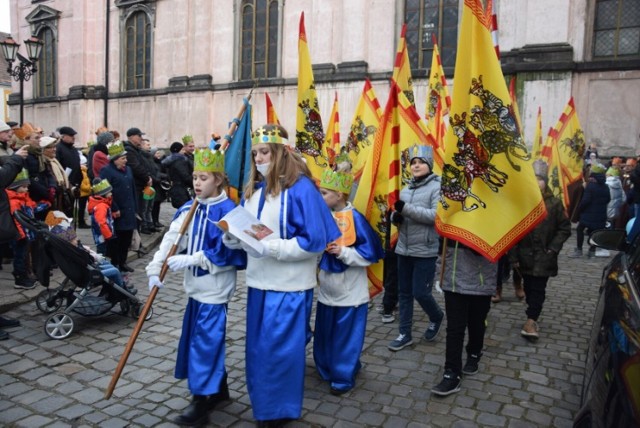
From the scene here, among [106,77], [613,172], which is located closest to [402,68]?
[613,172]

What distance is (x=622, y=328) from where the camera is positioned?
2234 millimetres

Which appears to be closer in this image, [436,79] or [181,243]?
[181,243]

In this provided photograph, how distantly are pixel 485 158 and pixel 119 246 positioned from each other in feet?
17.6

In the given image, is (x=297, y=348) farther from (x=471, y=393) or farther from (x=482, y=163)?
(x=482, y=163)

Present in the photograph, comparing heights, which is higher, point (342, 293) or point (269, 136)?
point (269, 136)

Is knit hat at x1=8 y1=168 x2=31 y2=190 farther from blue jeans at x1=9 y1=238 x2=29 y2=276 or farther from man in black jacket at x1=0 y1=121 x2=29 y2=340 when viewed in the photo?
man in black jacket at x1=0 y1=121 x2=29 y2=340

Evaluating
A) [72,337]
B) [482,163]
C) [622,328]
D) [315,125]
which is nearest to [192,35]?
[315,125]

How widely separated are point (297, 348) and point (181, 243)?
3.74 ft

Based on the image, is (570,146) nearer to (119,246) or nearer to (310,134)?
(310,134)

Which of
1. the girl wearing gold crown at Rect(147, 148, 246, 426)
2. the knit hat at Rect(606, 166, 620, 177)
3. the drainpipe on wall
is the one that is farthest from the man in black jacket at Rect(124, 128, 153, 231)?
the drainpipe on wall

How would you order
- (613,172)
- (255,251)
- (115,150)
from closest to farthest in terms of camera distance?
(255,251) → (115,150) → (613,172)

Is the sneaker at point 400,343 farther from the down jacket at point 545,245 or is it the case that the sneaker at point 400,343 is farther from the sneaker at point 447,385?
the down jacket at point 545,245

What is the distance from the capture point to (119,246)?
740cm

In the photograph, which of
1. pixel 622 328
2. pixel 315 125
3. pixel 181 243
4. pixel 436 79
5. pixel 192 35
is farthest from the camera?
pixel 192 35
